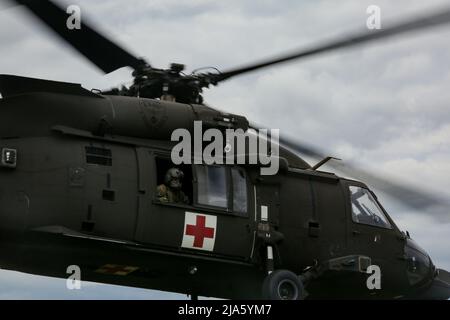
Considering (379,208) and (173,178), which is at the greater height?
(173,178)

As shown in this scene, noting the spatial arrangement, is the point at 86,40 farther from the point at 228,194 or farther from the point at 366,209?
the point at 366,209

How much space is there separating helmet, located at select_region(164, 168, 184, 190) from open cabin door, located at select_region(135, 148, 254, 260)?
18 centimetres

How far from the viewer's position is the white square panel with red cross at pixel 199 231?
11.9 m

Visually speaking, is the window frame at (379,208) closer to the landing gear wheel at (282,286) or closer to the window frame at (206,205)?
the landing gear wheel at (282,286)

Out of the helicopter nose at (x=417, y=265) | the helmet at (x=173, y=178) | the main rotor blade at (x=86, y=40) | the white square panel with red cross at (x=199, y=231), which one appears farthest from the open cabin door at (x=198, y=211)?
the helicopter nose at (x=417, y=265)

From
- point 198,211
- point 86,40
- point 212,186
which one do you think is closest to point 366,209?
point 212,186

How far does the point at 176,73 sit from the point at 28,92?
2360mm

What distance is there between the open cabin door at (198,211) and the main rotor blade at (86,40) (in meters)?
1.32

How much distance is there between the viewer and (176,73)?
12648 mm

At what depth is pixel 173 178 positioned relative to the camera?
12.0 m

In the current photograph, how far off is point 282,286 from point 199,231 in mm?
1472

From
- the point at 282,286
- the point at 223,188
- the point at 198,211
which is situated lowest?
the point at 282,286
